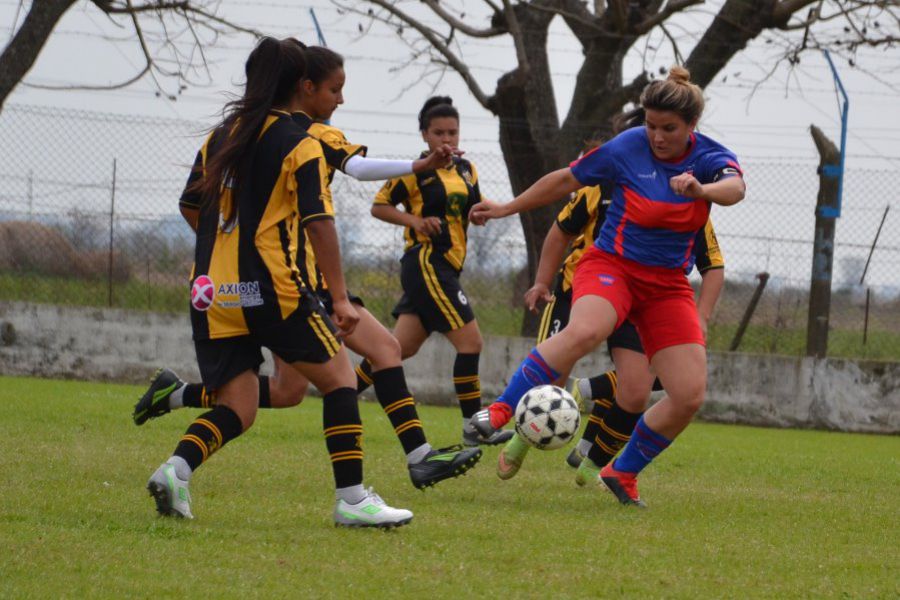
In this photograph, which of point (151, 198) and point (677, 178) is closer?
point (677, 178)

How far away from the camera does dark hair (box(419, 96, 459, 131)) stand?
817 cm

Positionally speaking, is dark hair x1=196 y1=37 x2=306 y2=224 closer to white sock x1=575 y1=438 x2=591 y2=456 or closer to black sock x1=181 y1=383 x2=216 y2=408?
black sock x1=181 y1=383 x2=216 y2=408

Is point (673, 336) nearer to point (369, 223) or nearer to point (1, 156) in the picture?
point (369, 223)

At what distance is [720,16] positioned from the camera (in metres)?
16.2

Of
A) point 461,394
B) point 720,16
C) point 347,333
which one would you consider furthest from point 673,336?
point 720,16

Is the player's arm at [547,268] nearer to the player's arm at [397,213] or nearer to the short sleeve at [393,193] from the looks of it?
the player's arm at [397,213]

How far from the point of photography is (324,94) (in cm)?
534

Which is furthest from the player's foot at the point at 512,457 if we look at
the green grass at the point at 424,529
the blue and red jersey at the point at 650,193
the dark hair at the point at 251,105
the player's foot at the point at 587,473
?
the dark hair at the point at 251,105

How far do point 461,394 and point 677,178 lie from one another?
372 centimetres

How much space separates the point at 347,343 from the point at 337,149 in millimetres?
1016

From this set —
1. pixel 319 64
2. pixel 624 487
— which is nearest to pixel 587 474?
pixel 624 487

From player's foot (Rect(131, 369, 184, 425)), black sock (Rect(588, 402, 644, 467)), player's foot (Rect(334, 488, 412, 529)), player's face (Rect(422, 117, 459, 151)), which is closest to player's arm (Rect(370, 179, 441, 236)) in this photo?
player's face (Rect(422, 117, 459, 151))

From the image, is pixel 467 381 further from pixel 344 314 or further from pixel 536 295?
pixel 344 314

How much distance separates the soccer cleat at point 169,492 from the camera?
5.06m
